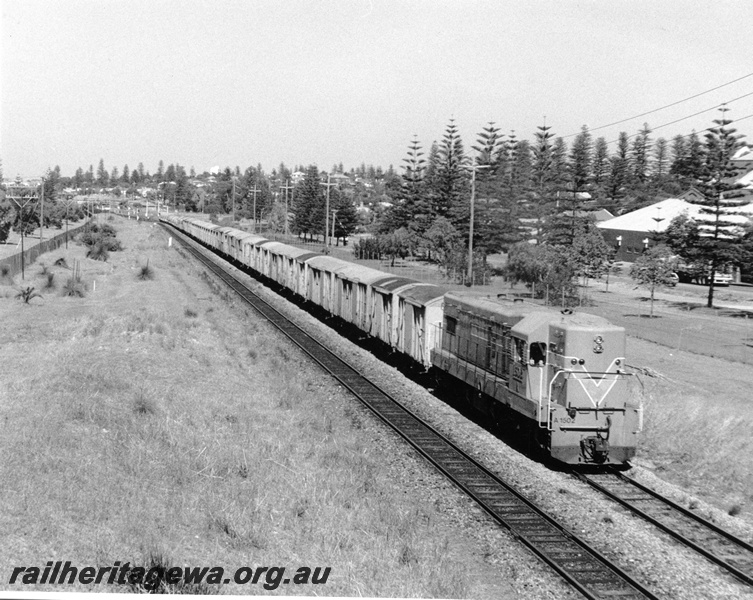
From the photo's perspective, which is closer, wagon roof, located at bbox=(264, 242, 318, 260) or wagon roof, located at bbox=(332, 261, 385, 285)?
wagon roof, located at bbox=(332, 261, 385, 285)

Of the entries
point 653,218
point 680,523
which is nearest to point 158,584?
point 680,523

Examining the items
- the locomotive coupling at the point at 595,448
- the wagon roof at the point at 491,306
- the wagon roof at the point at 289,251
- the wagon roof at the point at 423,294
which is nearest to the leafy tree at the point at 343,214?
the wagon roof at the point at 289,251

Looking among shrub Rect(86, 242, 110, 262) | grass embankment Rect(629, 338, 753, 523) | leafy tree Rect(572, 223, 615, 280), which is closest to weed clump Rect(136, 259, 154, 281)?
shrub Rect(86, 242, 110, 262)

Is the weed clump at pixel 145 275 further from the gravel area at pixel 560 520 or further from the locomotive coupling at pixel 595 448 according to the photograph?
the locomotive coupling at pixel 595 448

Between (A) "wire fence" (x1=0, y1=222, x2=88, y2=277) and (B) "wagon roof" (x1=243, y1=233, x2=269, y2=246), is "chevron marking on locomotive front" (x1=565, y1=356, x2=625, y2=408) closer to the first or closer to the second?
(B) "wagon roof" (x1=243, y1=233, x2=269, y2=246)

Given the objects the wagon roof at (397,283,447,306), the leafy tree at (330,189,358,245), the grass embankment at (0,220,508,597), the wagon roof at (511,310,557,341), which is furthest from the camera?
the leafy tree at (330,189,358,245)

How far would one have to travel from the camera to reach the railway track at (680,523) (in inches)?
500

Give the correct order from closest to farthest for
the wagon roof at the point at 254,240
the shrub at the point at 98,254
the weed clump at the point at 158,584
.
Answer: the weed clump at the point at 158,584 → the wagon roof at the point at 254,240 → the shrub at the point at 98,254

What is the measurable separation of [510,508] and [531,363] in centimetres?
374

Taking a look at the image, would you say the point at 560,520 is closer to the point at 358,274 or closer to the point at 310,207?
the point at 358,274

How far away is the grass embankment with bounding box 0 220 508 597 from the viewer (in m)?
11.5

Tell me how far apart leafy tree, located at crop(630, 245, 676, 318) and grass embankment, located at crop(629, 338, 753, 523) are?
18.9m

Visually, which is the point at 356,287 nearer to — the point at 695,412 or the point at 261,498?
the point at 695,412

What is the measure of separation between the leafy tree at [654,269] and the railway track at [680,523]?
106ft
